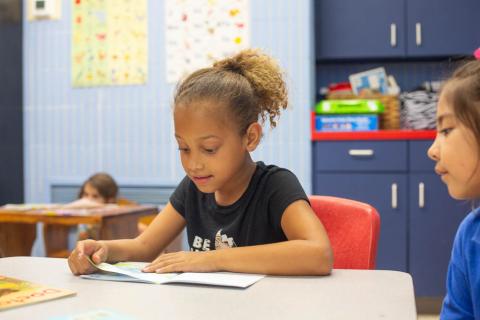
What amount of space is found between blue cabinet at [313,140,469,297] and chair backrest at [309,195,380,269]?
1.93 metres

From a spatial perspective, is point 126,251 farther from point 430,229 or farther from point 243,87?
point 430,229

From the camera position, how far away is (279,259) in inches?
41.6

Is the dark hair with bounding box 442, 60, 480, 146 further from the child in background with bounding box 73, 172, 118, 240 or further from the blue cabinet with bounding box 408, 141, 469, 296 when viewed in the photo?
the child in background with bounding box 73, 172, 118, 240

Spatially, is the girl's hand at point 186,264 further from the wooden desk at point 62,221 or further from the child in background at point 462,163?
the wooden desk at point 62,221

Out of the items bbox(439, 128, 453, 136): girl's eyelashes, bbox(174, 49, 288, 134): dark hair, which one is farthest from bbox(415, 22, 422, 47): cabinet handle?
bbox(439, 128, 453, 136): girl's eyelashes

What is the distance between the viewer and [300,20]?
3.35m

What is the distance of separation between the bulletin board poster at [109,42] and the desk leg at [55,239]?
90 cm

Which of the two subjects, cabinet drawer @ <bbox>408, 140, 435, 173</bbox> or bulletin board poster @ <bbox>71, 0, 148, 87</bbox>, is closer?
cabinet drawer @ <bbox>408, 140, 435, 173</bbox>

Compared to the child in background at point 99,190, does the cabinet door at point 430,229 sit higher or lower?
lower

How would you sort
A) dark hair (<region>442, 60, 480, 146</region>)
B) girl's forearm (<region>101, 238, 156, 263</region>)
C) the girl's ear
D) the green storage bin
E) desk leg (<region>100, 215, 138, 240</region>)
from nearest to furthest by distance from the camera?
dark hair (<region>442, 60, 480, 146</region>), girl's forearm (<region>101, 238, 156, 263</region>), the girl's ear, desk leg (<region>100, 215, 138, 240</region>), the green storage bin

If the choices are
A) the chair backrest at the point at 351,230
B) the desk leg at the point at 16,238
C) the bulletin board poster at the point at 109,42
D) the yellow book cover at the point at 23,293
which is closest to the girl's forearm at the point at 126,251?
the yellow book cover at the point at 23,293

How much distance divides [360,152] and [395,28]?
33.6 inches

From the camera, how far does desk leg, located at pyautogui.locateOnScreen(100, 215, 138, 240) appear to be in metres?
2.64

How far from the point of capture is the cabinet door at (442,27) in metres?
3.46
